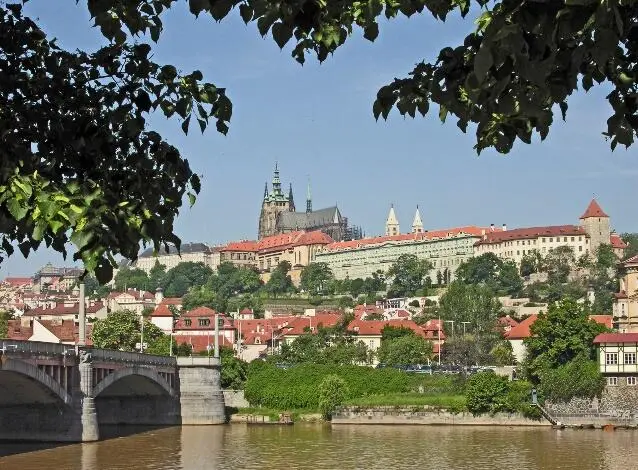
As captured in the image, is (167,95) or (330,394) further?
(330,394)

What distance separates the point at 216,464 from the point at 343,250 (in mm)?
152405

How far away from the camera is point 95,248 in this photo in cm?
647

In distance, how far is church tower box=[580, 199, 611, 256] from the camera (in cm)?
16100

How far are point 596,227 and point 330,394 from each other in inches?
4204

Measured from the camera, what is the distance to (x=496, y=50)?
16.2 feet

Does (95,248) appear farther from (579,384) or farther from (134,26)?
(579,384)

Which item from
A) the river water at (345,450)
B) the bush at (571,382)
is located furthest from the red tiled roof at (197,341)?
the bush at (571,382)

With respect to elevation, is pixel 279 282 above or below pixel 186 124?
above

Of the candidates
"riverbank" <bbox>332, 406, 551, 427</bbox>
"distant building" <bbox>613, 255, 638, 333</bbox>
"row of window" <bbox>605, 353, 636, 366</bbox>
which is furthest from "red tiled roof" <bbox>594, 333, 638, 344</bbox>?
"distant building" <bbox>613, 255, 638, 333</bbox>

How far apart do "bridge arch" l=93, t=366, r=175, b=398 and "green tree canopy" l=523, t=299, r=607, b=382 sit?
19.0m

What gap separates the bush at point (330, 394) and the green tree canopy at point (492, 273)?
86.5 m

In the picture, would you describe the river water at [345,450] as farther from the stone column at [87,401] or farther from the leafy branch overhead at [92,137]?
the leafy branch overhead at [92,137]

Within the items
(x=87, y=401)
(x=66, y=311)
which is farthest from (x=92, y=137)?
(x=66, y=311)

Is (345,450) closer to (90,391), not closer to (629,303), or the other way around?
(90,391)
